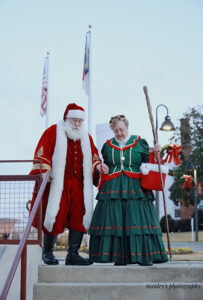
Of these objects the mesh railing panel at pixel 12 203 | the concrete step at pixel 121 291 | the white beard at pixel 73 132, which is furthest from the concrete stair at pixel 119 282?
the white beard at pixel 73 132

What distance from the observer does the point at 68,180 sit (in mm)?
5453

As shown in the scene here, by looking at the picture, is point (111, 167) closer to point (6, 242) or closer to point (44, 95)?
point (6, 242)

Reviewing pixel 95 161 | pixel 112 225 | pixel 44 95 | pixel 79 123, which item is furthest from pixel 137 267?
pixel 44 95

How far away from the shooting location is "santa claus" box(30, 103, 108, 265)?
5.23m

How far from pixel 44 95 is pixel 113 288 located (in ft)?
38.3

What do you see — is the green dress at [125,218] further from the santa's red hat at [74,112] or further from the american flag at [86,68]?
the american flag at [86,68]

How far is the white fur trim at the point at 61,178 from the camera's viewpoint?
5.18 m

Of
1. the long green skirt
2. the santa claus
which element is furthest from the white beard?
the long green skirt

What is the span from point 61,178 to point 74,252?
931 mm

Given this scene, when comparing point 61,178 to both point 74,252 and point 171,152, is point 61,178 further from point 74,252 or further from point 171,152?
point 171,152

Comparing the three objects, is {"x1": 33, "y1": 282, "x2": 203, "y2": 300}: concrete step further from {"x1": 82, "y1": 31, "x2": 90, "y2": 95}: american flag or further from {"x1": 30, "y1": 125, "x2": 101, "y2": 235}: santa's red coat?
{"x1": 82, "y1": 31, "x2": 90, "y2": 95}: american flag

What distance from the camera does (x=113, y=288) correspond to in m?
4.57

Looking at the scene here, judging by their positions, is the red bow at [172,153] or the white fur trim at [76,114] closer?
the white fur trim at [76,114]

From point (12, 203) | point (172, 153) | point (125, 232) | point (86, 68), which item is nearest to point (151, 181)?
point (125, 232)
